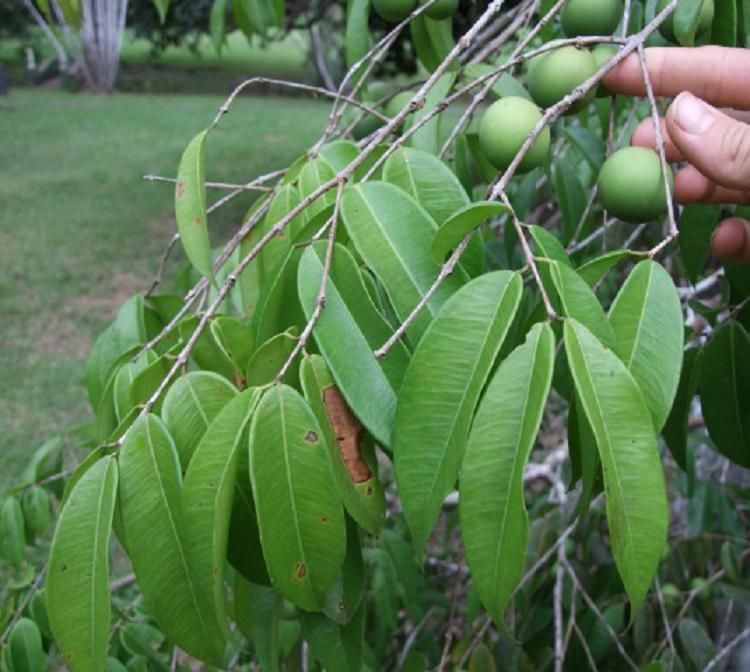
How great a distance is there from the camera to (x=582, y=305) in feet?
2.25

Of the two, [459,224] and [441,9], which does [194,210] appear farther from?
[441,9]

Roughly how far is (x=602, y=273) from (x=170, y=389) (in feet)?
1.19

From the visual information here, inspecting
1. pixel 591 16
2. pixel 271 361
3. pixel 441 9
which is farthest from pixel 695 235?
pixel 271 361

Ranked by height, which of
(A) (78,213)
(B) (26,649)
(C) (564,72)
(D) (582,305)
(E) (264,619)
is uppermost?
(C) (564,72)

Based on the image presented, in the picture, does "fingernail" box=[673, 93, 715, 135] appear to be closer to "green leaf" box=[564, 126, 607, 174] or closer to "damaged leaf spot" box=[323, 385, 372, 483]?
"green leaf" box=[564, 126, 607, 174]

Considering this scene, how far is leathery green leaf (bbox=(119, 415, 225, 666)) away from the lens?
0.71m

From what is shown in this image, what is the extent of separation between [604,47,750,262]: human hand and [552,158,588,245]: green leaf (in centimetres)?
17

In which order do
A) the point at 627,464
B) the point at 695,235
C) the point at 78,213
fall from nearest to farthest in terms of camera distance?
the point at 627,464 → the point at 695,235 → the point at 78,213

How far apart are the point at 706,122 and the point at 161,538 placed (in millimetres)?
655

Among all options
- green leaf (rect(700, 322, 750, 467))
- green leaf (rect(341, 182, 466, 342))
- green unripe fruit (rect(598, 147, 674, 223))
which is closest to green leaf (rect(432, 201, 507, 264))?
green leaf (rect(341, 182, 466, 342))

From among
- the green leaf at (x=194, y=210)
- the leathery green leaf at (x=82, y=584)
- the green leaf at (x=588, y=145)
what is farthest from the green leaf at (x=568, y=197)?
the leathery green leaf at (x=82, y=584)

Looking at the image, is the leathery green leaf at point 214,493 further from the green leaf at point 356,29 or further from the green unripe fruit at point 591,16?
the green leaf at point 356,29

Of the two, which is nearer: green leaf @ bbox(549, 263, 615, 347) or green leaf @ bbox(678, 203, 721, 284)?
green leaf @ bbox(549, 263, 615, 347)

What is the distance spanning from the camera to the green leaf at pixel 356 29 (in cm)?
132
